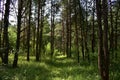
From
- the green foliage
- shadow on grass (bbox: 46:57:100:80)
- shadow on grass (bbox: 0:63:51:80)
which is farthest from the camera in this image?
shadow on grass (bbox: 46:57:100:80)

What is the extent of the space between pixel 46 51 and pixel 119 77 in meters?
24.8

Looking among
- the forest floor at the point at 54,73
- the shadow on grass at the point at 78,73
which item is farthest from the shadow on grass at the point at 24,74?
the shadow on grass at the point at 78,73

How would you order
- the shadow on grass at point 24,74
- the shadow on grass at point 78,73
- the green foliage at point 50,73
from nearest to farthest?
the shadow on grass at point 24,74 → the green foliage at point 50,73 → the shadow on grass at point 78,73

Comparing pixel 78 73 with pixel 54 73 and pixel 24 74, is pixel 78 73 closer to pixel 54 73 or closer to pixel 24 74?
pixel 54 73

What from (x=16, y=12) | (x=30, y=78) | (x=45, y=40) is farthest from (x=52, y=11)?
(x=30, y=78)

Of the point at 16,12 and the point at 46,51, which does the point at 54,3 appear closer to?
the point at 46,51

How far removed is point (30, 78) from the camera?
13.0m

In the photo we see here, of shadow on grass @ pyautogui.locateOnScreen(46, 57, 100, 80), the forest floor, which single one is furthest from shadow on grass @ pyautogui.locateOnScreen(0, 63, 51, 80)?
shadow on grass @ pyautogui.locateOnScreen(46, 57, 100, 80)

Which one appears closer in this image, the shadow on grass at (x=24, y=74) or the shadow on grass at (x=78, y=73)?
the shadow on grass at (x=24, y=74)

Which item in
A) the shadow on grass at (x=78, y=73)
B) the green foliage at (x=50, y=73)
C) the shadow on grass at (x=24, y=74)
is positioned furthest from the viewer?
the shadow on grass at (x=78, y=73)

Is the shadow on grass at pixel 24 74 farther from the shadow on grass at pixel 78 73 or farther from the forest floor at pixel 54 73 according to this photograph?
the shadow on grass at pixel 78 73

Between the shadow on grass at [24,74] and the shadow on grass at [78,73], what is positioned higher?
the shadow on grass at [24,74]

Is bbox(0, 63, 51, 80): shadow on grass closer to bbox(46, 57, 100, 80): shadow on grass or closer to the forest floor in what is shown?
the forest floor

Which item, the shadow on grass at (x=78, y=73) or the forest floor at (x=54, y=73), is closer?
the forest floor at (x=54, y=73)
